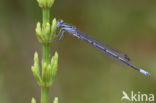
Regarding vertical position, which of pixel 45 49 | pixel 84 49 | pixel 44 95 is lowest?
pixel 44 95

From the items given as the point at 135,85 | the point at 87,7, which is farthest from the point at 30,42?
the point at 135,85

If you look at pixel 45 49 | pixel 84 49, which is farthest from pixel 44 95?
pixel 84 49

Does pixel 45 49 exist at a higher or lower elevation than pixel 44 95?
higher

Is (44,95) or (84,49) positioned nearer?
(44,95)

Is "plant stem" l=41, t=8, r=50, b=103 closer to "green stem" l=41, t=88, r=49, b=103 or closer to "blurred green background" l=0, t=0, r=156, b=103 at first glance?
"green stem" l=41, t=88, r=49, b=103

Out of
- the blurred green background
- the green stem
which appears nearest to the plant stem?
the green stem

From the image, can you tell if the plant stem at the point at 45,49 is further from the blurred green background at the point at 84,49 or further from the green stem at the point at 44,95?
the blurred green background at the point at 84,49

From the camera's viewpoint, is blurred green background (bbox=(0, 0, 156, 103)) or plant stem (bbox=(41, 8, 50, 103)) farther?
blurred green background (bbox=(0, 0, 156, 103))

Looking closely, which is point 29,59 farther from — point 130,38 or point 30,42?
point 130,38

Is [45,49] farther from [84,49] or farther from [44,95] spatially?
[84,49]
